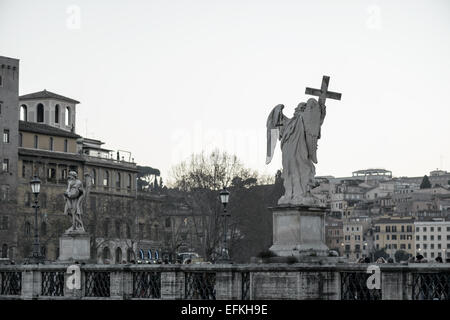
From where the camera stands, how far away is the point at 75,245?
39250 mm

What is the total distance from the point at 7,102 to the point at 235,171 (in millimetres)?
31192

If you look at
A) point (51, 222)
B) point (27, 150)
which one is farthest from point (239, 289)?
point (27, 150)

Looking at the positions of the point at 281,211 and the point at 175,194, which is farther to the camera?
the point at 175,194

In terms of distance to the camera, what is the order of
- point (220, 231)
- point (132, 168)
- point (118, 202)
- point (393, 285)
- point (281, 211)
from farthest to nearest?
1. point (132, 168)
2. point (118, 202)
3. point (220, 231)
4. point (281, 211)
5. point (393, 285)

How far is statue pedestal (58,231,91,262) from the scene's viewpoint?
39.1 metres

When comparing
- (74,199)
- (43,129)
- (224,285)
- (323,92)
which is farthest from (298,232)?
(43,129)

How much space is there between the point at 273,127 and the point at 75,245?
10.9 meters

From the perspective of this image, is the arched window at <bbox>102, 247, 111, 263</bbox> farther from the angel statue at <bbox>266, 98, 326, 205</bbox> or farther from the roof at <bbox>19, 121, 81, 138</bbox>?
the angel statue at <bbox>266, 98, 326, 205</bbox>

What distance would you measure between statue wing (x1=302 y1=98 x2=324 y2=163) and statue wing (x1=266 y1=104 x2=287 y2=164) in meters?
0.63

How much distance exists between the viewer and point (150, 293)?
109 ft

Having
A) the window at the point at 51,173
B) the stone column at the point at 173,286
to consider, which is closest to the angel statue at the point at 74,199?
the stone column at the point at 173,286

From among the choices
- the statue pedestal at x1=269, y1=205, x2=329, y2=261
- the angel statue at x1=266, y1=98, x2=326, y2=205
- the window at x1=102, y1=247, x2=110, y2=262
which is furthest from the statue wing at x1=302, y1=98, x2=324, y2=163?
the window at x1=102, y1=247, x2=110, y2=262

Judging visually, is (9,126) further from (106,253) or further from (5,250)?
(106,253)
